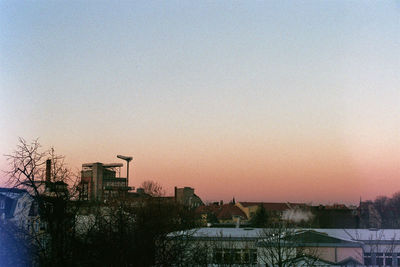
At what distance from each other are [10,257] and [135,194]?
59.8 meters

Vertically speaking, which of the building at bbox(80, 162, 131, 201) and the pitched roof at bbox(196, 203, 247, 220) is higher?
the building at bbox(80, 162, 131, 201)

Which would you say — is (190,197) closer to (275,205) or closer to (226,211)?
(226,211)

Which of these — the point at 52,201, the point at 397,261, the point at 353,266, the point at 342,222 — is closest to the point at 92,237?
the point at 52,201

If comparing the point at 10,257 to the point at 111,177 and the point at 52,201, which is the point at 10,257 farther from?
the point at 111,177

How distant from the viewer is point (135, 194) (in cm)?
7038

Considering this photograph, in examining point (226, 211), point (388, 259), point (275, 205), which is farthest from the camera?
point (275, 205)

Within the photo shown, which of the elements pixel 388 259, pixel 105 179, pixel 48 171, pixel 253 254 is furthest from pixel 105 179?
pixel 48 171

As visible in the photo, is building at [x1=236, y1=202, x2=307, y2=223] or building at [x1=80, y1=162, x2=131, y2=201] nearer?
building at [x1=80, y1=162, x2=131, y2=201]

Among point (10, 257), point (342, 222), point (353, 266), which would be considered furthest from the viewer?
point (342, 222)

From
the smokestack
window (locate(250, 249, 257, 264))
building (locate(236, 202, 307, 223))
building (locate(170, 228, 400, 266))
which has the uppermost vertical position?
the smokestack

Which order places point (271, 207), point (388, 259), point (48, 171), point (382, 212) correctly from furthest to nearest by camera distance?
point (271, 207)
point (382, 212)
point (388, 259)
point (48, 171)

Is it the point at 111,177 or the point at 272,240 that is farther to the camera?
the point at 111,177

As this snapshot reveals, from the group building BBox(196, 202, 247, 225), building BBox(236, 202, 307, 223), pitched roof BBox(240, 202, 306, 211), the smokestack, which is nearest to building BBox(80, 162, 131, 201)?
building BBox(196, 202, 247, 225)

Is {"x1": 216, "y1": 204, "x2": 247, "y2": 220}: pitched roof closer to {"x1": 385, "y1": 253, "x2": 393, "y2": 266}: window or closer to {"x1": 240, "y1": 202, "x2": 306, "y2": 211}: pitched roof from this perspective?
{"x1": 240, "y1": 202, "x2": 306, "y2": 211}: pitched roof
